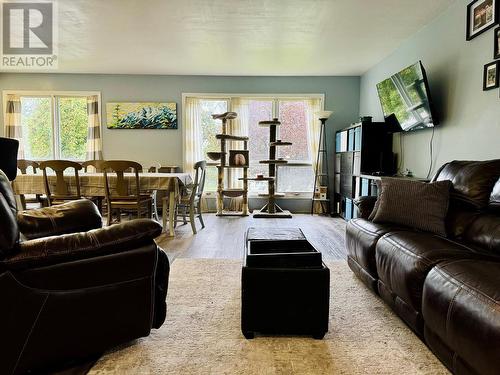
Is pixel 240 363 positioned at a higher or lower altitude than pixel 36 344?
lower

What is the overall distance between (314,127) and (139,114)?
3258 millimetres

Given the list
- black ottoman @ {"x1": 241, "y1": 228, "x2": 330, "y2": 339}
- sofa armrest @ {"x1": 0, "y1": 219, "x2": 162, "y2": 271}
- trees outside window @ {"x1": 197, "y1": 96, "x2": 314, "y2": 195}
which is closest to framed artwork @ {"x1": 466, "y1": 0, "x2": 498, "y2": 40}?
black ottoman @ {"x1": 241, "y1": 228, "x2": 330, "y2": 339}

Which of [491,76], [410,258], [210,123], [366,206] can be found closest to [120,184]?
[366,206]

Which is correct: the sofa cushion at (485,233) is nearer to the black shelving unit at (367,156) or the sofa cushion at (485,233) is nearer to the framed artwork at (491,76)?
the framed artwork at (491,76)

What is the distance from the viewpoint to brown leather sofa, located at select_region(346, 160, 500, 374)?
3.72ft

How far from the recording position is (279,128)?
6.18 m

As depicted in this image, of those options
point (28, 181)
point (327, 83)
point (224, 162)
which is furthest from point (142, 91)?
point (327, 83)

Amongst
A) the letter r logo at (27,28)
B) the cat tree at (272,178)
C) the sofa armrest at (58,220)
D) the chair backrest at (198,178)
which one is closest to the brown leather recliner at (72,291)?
the sofa armrest at (58,220)

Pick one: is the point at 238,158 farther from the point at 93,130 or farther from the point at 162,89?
the point at 93,130

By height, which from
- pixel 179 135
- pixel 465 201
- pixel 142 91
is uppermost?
pixel 142 91

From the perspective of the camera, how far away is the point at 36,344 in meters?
1.32

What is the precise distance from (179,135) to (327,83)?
2.93m

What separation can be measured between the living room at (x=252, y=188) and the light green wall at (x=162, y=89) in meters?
0.03

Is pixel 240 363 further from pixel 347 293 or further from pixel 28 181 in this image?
pixel 28 181
